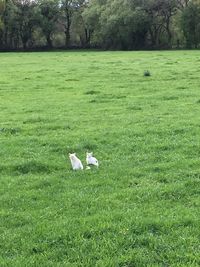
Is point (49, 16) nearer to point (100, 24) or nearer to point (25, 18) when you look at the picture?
point (25, 18)

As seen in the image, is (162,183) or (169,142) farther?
(169,142)

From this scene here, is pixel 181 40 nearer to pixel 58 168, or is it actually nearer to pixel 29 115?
pixel 29 115

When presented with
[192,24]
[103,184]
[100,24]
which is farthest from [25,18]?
[103,184]

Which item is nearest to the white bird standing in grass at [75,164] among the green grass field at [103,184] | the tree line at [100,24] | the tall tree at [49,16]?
the green grass field at [103,184]

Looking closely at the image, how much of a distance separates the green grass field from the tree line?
73.8 m

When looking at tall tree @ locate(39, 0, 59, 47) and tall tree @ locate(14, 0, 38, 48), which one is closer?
tall tree @ locate(14, 0, 38, 48)

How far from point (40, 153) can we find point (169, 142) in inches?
142

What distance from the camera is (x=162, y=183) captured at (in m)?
10.4

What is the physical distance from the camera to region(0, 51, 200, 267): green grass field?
7.52 m

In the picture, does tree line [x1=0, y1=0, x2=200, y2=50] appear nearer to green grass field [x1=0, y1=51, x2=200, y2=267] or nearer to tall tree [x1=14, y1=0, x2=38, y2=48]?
tall tree [x1=14, y1=0, x2=38, y2=48]

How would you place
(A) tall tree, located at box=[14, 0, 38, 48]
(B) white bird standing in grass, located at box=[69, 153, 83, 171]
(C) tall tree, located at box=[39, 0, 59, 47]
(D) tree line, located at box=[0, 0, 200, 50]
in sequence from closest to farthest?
1. (B) white bird standing in grass, located at box=[69, 153, 83, 171]
2. (D) tree line, located at box=[0, 0, 200, 50]
3. (A) tall tree, located at box=[14, 0, 38, 48]
4. (C) tall tree, located at box=[39, 0, 59, 47]

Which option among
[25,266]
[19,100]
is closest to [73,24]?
[19,100]

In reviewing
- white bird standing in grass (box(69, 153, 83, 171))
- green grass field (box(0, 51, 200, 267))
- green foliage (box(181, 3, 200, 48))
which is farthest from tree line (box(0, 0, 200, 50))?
white bird standing in grass (box(69, 153, 83, 171))

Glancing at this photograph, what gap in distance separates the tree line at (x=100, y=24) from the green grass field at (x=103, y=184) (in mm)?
→ 73827
